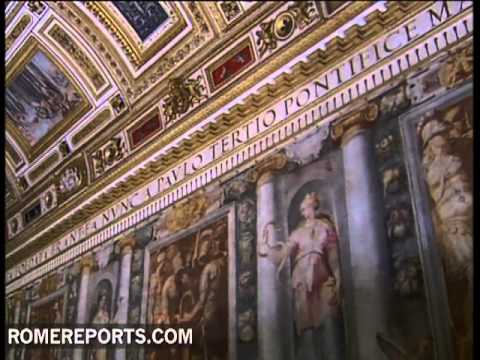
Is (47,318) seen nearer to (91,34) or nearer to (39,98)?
(39,98)

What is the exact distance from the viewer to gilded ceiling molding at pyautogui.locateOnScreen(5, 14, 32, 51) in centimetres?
1047

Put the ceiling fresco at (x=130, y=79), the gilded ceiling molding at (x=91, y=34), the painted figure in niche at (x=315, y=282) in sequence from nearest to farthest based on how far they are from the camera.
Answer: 1. the painted figure in niche at (x=315, y=282)
2. the ceiling fresco at (x=130, y=79)
3. the gilded ceiling molding at (x=91, y=34)

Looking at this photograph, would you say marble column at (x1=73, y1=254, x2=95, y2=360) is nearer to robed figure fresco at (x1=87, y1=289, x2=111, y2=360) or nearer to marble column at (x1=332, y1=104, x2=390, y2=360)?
robed figure fresco at (x1=87, y1=289, x2=111, y2=360)

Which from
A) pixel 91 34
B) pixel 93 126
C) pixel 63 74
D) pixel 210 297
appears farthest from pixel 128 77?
pixel 210 297

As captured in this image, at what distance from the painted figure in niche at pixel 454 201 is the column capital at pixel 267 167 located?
187cm

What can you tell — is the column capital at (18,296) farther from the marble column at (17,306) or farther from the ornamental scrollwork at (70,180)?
the ornamental scrollwork at (70,180)

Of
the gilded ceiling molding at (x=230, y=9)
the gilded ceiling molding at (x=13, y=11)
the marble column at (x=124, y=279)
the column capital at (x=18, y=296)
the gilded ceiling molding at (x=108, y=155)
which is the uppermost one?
the gilded ceiling molding at (x=13, y=11)

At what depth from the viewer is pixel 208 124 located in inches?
349

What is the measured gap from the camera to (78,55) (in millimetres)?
10664

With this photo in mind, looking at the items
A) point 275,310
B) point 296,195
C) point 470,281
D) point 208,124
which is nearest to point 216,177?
point 208,124

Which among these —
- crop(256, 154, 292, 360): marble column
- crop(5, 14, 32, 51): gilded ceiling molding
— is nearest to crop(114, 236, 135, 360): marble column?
crop(256, 154, 292, 360): marble column

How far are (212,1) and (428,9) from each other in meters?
3.25

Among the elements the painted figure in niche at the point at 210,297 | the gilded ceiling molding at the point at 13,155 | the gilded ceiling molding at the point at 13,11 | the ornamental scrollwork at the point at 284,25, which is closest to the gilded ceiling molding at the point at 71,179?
the gilded ceiling molding at the point at 13,155

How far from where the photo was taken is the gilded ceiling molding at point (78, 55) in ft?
34.5
